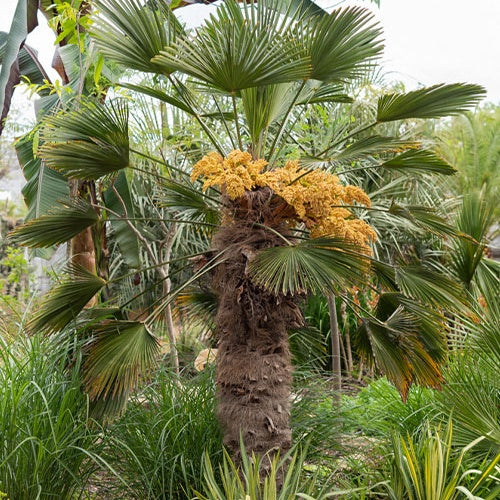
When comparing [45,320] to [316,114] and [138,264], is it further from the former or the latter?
[316,114]

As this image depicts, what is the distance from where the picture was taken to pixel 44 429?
130 inches

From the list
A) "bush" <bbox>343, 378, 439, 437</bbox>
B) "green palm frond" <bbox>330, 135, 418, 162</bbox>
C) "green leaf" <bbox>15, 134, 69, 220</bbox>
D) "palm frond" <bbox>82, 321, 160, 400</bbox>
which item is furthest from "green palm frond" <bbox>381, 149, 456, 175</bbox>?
"green leaf" <bbox>15, 134, 69, 220</bbox>

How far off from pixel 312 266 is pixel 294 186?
51 centimetres

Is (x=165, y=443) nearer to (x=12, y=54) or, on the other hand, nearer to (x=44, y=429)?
(x=44, y=429)

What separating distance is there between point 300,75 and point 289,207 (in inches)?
28.0

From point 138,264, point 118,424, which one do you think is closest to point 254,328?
point 118,424

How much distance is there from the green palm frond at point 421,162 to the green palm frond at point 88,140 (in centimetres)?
159

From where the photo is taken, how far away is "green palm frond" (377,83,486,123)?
3.73 meters

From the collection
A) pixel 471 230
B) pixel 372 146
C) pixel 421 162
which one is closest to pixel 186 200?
pixel 372 146

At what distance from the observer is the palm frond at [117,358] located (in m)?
3.24

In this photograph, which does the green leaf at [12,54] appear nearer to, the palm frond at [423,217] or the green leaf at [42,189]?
the green leaf at [42,189]

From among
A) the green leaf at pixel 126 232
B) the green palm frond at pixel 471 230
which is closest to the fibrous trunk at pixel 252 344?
the green palm frond at pixel 471 230

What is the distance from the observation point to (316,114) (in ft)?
24.0

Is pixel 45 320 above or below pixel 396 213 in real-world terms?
below
